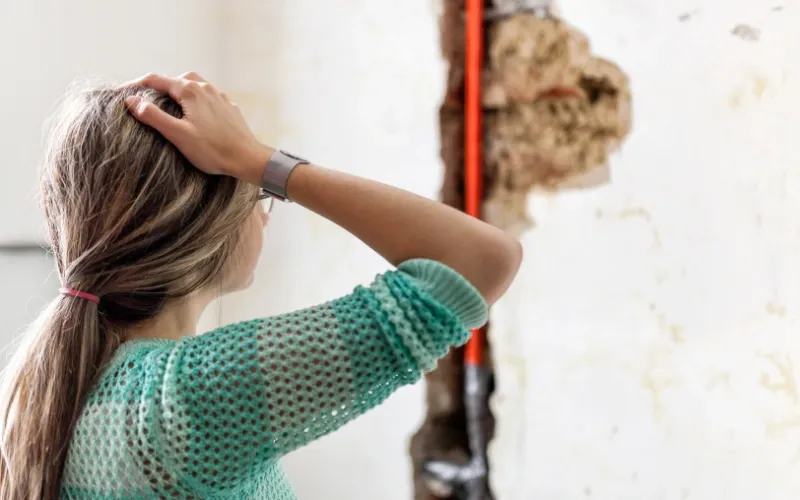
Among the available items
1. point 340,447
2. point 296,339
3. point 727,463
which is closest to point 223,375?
point 296,339

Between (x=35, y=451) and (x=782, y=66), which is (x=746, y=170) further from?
(x=35, y=451)

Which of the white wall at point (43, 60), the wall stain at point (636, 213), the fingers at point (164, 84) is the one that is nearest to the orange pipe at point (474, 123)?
the wall stain at point (636, 213)

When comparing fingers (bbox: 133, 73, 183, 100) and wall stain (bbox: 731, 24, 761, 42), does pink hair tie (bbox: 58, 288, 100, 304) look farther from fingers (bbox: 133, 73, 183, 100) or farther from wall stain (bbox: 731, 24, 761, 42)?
wall stain (bbox: 731, 24, 761, 42)

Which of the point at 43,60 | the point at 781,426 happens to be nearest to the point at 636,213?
the point at 781,426

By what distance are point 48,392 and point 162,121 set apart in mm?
253

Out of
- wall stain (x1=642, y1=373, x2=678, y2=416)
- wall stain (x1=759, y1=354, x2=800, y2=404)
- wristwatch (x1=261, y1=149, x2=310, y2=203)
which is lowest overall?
wall stain (x1=642, y1=373, x2=678, y2=416)

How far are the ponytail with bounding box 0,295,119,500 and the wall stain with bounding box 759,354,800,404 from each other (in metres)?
0.82

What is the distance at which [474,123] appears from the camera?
127 cm

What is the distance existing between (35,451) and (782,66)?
0.97m

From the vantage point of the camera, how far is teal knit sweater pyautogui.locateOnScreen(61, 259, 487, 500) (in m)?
0.57

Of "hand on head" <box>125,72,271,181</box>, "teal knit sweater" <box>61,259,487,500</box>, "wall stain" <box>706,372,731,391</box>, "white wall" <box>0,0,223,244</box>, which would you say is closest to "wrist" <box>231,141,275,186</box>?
"hand on head" <box>125,72,271,181</box>

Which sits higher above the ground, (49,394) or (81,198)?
(81,198)

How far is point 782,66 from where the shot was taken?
97 cm

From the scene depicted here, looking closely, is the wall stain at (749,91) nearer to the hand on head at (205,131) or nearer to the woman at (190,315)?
the woman at (190,315)
